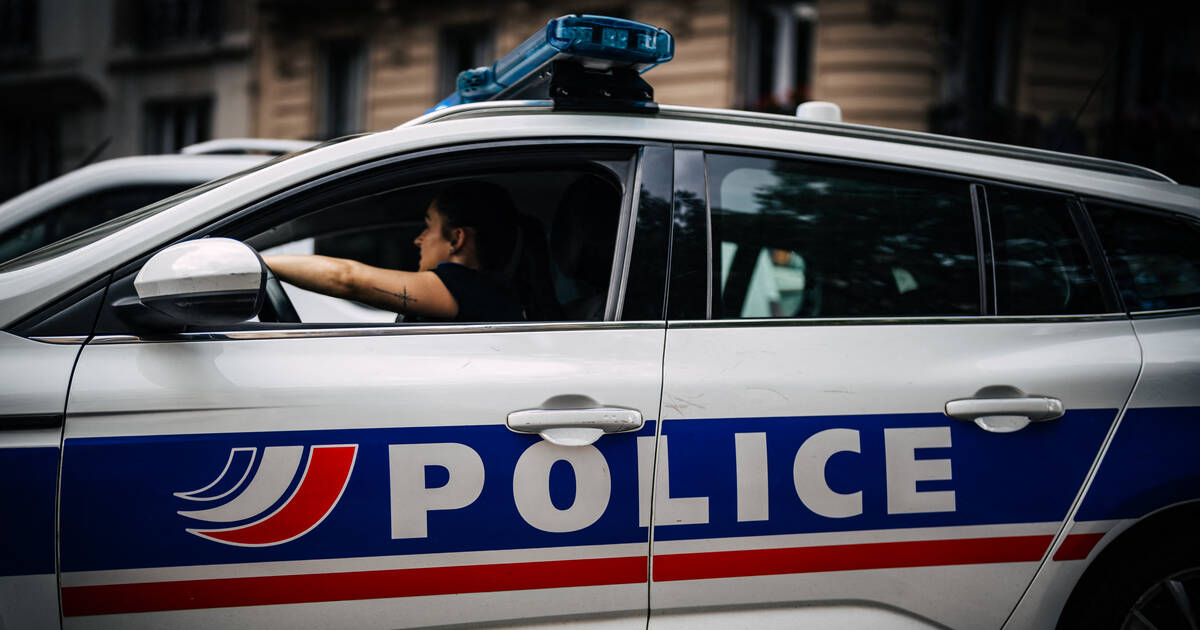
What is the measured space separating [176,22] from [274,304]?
1631 cm

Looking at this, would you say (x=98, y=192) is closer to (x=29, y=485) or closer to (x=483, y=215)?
(x=483, y=215)

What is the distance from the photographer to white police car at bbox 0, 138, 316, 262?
135 inches

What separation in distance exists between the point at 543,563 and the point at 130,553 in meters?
0.75

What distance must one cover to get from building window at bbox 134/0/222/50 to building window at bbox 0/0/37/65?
2815 mm

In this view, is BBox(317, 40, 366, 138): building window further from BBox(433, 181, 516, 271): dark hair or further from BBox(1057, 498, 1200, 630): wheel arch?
BBox(1057, 498, 1200, 630): wheel arch

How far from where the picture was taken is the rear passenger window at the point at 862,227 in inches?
75.5

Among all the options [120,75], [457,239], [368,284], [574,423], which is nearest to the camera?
[574,423]

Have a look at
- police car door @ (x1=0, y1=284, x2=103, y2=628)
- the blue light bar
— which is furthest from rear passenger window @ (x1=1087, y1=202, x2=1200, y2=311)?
police car door @ (x1=0, y1=284, x2=103, y2=628)

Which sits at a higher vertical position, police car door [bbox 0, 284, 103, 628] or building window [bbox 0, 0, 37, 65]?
building window [bbox 0, 0, 37, 65]

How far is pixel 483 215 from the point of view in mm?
2363

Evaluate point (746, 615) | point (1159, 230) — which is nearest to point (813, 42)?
point (1159, 230)

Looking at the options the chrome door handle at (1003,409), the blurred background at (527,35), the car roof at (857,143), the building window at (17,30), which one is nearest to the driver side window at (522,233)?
the car roof at (857,143)

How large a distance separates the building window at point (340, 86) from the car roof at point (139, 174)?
1086 cm

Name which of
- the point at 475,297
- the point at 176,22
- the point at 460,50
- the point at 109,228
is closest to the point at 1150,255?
the point at 475,297
